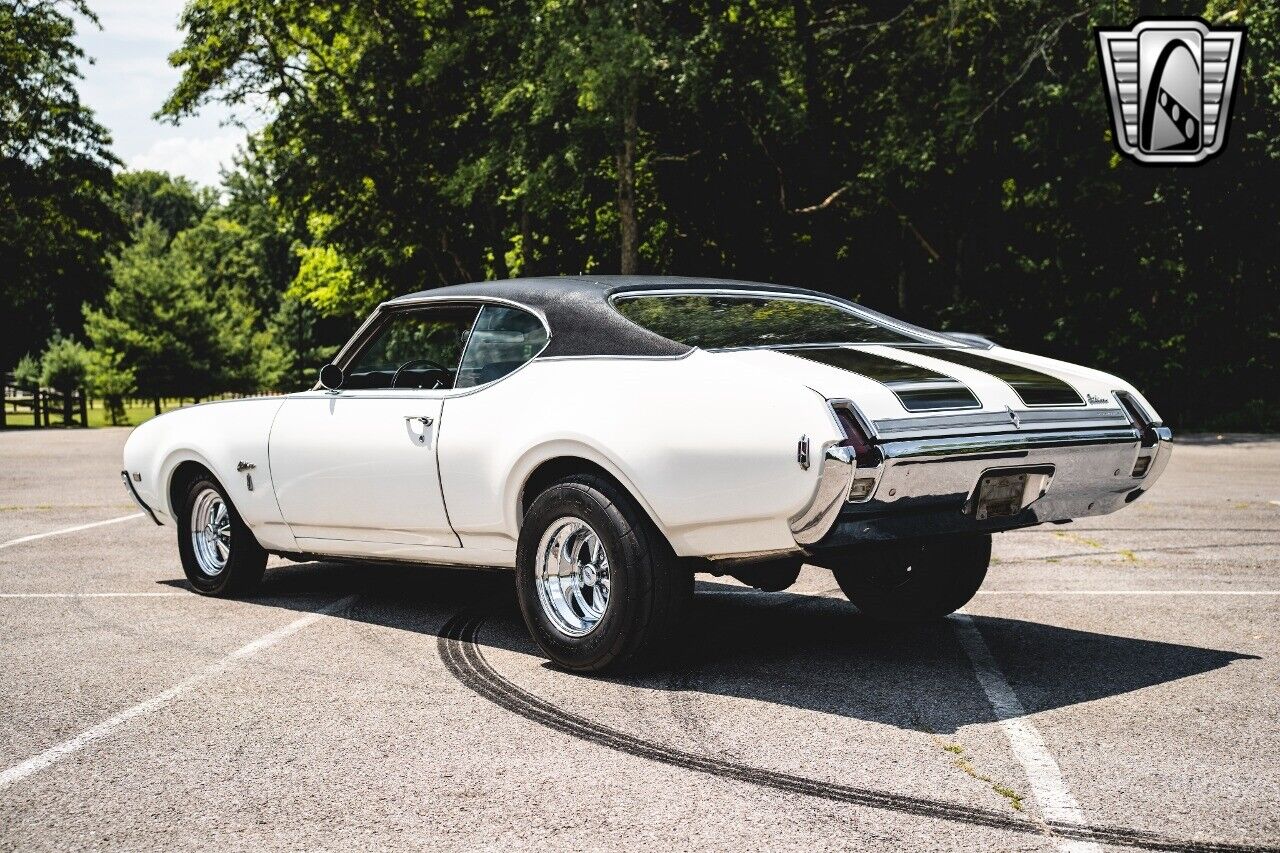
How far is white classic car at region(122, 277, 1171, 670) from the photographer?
16.1ft

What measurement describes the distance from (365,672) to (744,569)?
5.25 ft

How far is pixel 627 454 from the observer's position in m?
5.21

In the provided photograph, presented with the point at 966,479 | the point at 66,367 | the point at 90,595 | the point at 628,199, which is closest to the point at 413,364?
the point at 90,595

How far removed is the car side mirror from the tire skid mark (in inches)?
66.9

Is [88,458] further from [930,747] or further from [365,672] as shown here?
[930,747]

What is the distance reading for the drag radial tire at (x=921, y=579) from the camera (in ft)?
20.9

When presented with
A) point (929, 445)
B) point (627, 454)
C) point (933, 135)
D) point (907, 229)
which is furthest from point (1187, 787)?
point (907, 229)

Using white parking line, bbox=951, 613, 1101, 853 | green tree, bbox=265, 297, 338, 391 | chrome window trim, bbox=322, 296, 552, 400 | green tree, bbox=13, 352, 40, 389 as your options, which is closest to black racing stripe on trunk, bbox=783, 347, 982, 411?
white parking line, bbox=951, 613, 1101, 853

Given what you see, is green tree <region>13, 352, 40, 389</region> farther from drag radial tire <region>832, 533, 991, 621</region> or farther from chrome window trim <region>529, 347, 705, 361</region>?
chrome window trim <region>529, 347, 705, 361</region>

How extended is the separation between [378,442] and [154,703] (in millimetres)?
1666

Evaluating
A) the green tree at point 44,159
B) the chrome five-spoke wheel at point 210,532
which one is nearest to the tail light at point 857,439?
the chrome five-spoke wheel at point 210,532

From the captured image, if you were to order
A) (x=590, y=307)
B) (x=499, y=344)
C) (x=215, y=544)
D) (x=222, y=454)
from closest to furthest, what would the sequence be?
(x=590, y=307)
(x=499, y=344)
(x=222, y=454)
(x=215, y=544)

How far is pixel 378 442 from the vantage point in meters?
6.36

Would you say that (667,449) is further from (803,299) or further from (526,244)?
(526,244)
